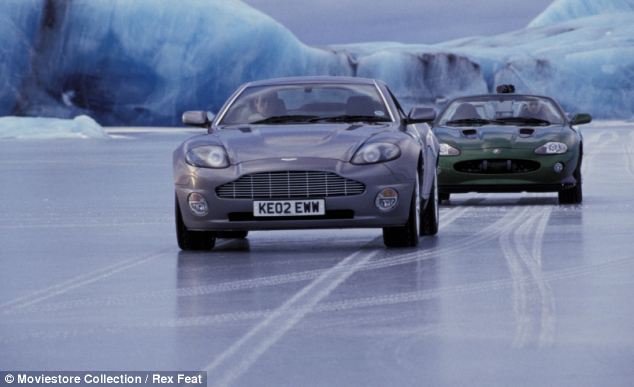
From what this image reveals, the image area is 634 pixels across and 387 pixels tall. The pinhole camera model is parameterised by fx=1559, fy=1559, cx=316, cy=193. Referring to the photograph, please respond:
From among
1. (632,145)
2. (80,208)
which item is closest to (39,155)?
(632,145)

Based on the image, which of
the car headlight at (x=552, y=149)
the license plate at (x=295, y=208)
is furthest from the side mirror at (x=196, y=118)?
the car headlight at (x=552, y=149)

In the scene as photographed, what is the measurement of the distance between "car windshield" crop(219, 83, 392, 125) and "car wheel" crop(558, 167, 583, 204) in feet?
17.7

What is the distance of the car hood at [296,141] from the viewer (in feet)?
41.2

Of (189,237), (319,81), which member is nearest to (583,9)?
(319,81)

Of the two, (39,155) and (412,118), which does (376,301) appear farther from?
(39,155)

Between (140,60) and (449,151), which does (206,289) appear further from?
(140,60)

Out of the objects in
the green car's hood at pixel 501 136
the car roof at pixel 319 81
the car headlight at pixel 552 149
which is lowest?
the car headlight at pixel 552 149

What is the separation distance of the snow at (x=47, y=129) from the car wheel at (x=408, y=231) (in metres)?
55.9

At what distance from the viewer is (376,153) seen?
12617mm

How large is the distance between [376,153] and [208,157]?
137 cm

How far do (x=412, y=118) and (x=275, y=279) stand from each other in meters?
3.69

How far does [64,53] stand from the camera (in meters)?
83.6

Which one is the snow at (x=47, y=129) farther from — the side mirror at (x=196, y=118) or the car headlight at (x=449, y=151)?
the side mirror at (x=196, y=118)

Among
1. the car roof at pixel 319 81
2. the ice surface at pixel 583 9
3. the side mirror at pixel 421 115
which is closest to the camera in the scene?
the side mirror at pixel 421 115
